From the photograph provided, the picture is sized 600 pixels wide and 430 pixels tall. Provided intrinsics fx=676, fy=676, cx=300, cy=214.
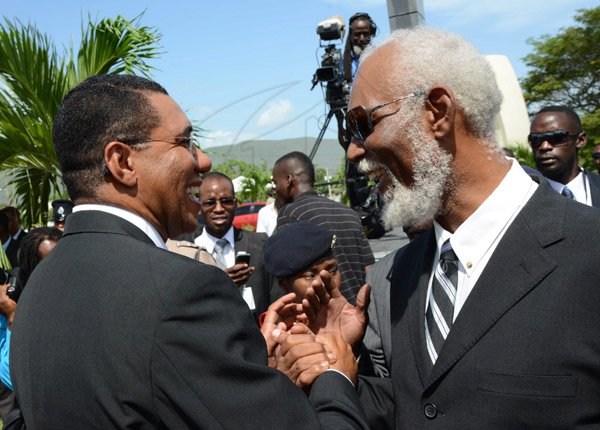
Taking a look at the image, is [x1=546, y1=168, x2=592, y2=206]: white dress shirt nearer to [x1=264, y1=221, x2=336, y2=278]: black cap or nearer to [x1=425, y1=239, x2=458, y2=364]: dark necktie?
[x1=264, y1=221, x2=336, y2=278]: black cap

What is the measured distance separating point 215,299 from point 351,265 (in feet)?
10.9

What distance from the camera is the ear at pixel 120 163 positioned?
6.55ft

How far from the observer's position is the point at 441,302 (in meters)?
2.08

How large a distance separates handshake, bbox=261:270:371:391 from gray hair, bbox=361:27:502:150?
0.72m

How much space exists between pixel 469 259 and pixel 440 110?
0.48m

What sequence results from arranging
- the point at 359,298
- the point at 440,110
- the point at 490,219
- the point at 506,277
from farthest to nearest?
the point at 359,298 → the point at 440,110 → the point at 490,219 → the point at 506,277

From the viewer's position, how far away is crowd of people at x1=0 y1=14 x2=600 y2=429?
170cm

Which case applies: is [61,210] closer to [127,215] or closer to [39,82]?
[39,82]

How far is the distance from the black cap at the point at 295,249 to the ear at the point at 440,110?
1647mm

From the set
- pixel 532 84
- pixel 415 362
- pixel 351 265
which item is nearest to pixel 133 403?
pixel 415 362

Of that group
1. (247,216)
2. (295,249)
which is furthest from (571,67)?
(295,249)

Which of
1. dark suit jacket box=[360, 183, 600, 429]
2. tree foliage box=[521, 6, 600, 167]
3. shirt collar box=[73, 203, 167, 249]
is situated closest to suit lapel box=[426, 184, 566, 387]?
dark suit jacket box=[360, 183, 600, 429]

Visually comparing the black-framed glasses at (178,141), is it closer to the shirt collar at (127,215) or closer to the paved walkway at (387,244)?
the shirt collar at (127,215)

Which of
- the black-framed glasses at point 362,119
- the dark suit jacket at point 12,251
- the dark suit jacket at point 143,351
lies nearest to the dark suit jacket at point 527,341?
the dark suit jacket at point 143,351
